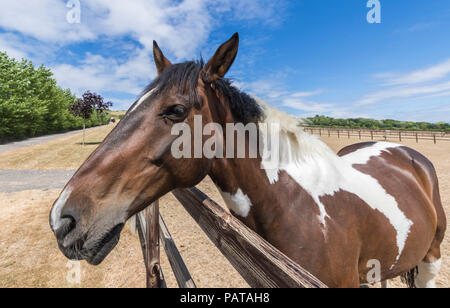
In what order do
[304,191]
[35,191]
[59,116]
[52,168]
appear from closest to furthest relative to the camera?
[304,191] → [35,191] → [52,168] → [59,116]

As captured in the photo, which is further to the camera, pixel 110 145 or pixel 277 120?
pixel 277 120

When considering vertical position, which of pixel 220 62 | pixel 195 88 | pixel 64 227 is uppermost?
pixel 220 62

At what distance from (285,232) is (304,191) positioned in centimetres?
38

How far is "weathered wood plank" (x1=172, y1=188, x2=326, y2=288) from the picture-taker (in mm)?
875

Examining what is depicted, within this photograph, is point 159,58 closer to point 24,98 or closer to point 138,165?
point 138,165

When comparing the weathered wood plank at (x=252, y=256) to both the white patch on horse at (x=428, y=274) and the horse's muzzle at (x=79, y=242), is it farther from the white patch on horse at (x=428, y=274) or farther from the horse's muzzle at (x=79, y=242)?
the white patch on horse at (x=428, y=274)

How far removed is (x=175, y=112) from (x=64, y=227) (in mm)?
938

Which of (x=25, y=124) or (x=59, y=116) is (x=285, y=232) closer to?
(x=25, y=124)

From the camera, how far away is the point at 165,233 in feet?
9.37

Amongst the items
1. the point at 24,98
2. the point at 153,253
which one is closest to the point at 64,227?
the point at 153,253

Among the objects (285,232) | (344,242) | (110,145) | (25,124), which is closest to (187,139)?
(110,145)

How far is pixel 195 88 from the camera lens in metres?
1.55

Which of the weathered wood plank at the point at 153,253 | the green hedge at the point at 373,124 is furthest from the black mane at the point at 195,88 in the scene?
the green hedge at the point at 373,124
